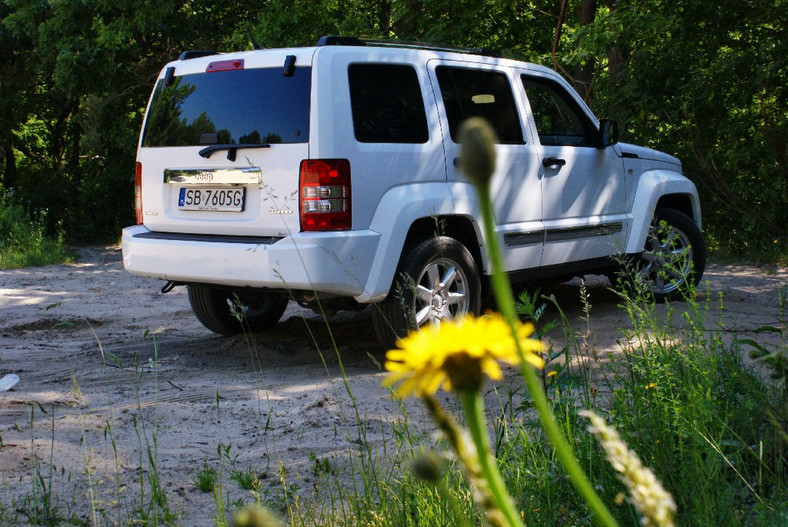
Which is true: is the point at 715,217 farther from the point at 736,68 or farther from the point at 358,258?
the point at 358,258

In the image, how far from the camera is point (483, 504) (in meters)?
0.63

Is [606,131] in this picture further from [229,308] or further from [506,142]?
[229,308]

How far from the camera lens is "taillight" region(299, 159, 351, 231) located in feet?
16.8

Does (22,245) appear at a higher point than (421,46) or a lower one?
lower

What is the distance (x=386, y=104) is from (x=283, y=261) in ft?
4.02

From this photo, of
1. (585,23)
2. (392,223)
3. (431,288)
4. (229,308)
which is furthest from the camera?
(585,23)

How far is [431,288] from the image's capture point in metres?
5.71

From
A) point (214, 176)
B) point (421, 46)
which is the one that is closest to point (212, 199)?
point (214, 176)

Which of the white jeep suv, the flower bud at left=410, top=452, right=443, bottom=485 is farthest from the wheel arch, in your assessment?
the flower bud at left=410, top=452, right=443, bottom=485

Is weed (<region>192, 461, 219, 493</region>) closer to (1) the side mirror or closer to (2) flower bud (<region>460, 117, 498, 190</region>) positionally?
(2) flower bud (<region>460, 117, 498, 190</region>)

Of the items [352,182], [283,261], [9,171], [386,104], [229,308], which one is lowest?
[9,171]

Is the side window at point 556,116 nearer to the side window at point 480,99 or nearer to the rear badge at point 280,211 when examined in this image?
the side window at point 480,99

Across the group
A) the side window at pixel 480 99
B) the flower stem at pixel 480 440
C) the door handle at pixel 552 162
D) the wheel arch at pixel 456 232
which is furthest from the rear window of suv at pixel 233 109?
the flower stem at pixel 480 440

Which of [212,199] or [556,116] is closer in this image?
[212,199]
